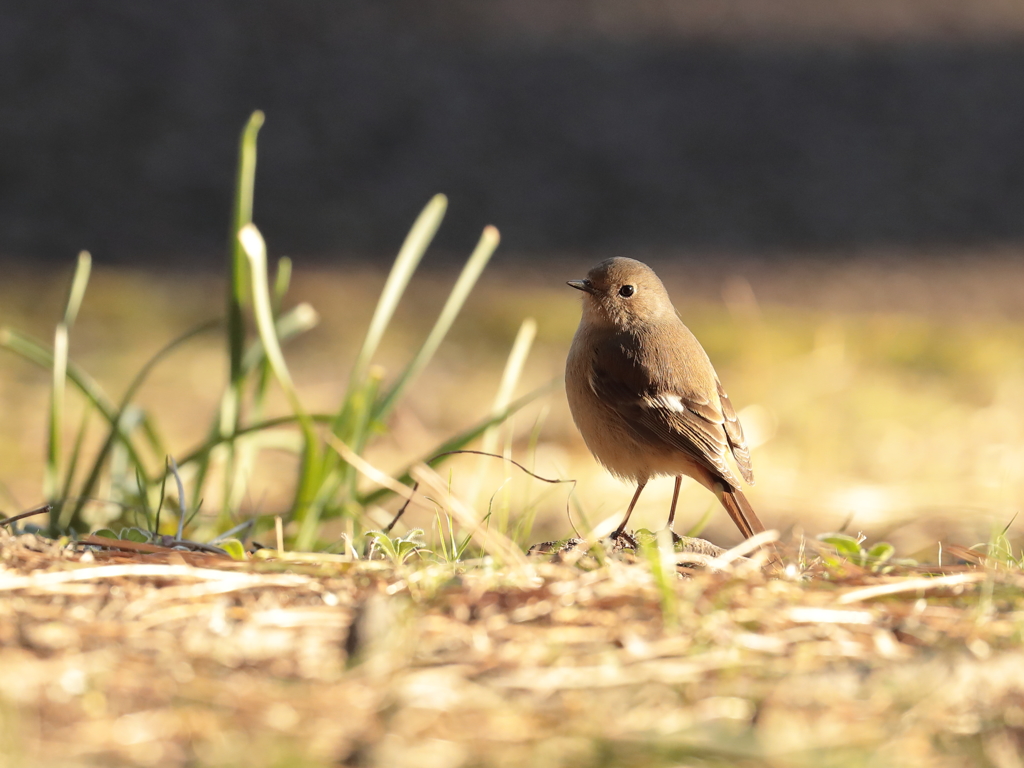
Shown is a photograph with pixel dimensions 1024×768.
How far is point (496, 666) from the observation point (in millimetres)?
1525

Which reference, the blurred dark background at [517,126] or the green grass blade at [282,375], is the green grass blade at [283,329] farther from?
the blurred dark background at [517,126]

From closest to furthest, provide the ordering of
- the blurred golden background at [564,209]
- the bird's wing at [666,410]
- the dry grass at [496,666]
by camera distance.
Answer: the dry grass at [496,666] < the bird's wing at [666,410] < the blurred golden background at [564,209]

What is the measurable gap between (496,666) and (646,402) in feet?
4.96

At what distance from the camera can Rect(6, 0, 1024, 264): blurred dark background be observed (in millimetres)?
7285

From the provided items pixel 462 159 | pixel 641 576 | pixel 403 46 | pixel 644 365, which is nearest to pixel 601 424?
pixel 644 365

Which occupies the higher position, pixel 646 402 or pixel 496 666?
pixel 646 402

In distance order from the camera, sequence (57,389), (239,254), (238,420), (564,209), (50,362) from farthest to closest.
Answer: (564,209) → (238,420) → (239,254) → (50,362) → (57,389)

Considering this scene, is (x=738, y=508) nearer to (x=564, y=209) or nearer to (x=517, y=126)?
(x=564, y=209)

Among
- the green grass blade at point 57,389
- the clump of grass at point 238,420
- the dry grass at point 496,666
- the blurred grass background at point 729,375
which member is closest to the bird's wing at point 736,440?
the clump of grass at point 238,420

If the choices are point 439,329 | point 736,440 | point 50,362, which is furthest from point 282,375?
point 736,440

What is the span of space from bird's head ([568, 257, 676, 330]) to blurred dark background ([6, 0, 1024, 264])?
374 cm

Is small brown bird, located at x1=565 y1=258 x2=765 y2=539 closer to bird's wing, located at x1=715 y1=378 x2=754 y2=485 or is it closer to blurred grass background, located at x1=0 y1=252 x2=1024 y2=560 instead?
bird's wing, located at x1=715 y1=378 x2=754 y2=485

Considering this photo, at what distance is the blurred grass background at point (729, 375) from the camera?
4.10 metres

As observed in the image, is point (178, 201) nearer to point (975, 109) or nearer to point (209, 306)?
point (209, 306)
